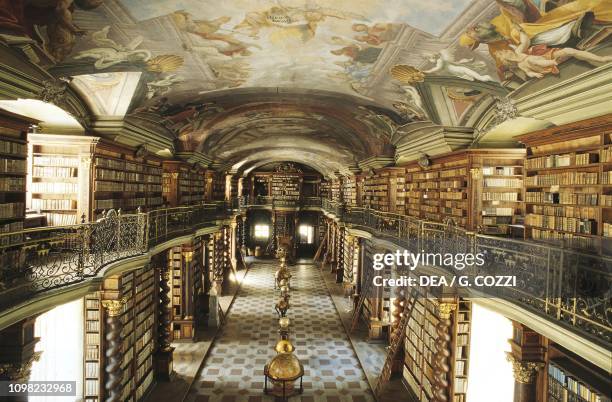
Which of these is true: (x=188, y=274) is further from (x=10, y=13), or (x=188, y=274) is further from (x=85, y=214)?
(x=10, y=13)

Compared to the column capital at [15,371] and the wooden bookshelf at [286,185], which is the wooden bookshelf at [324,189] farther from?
the column capital at [15,371]

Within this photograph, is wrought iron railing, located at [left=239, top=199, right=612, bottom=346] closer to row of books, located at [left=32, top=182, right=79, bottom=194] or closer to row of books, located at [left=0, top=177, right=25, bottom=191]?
row of books, located at [left=0, top=177, right=25, bottom=191]

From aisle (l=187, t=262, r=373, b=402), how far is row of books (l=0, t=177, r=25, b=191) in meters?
5.75

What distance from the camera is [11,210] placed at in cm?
528

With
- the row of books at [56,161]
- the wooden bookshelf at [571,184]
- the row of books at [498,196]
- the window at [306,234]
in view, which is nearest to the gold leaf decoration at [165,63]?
the row of books at [56,161]

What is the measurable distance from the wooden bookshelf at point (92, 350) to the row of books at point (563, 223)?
7.72m

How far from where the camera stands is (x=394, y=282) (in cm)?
1072

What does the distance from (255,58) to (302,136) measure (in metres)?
9.55

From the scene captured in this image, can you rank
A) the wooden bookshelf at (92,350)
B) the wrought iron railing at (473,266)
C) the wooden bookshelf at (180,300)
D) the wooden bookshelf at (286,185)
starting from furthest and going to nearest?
the wooden bookshelf at (286,185)
the wooden bookshelf at (180,300)
the wooden bookshelf at (92,350)
the wrought iron railing at (473,266)

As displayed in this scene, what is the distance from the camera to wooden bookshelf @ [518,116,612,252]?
4715 mm

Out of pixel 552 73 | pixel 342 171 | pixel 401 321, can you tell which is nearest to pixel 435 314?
pixel 401 321

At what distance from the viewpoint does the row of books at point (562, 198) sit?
4.97 m

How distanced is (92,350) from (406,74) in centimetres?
758

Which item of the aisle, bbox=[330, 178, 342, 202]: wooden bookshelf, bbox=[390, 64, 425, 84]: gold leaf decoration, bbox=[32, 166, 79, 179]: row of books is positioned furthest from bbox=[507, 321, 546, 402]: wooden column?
bbox=[330, 178, 342, 202]: wooden bookshelf
